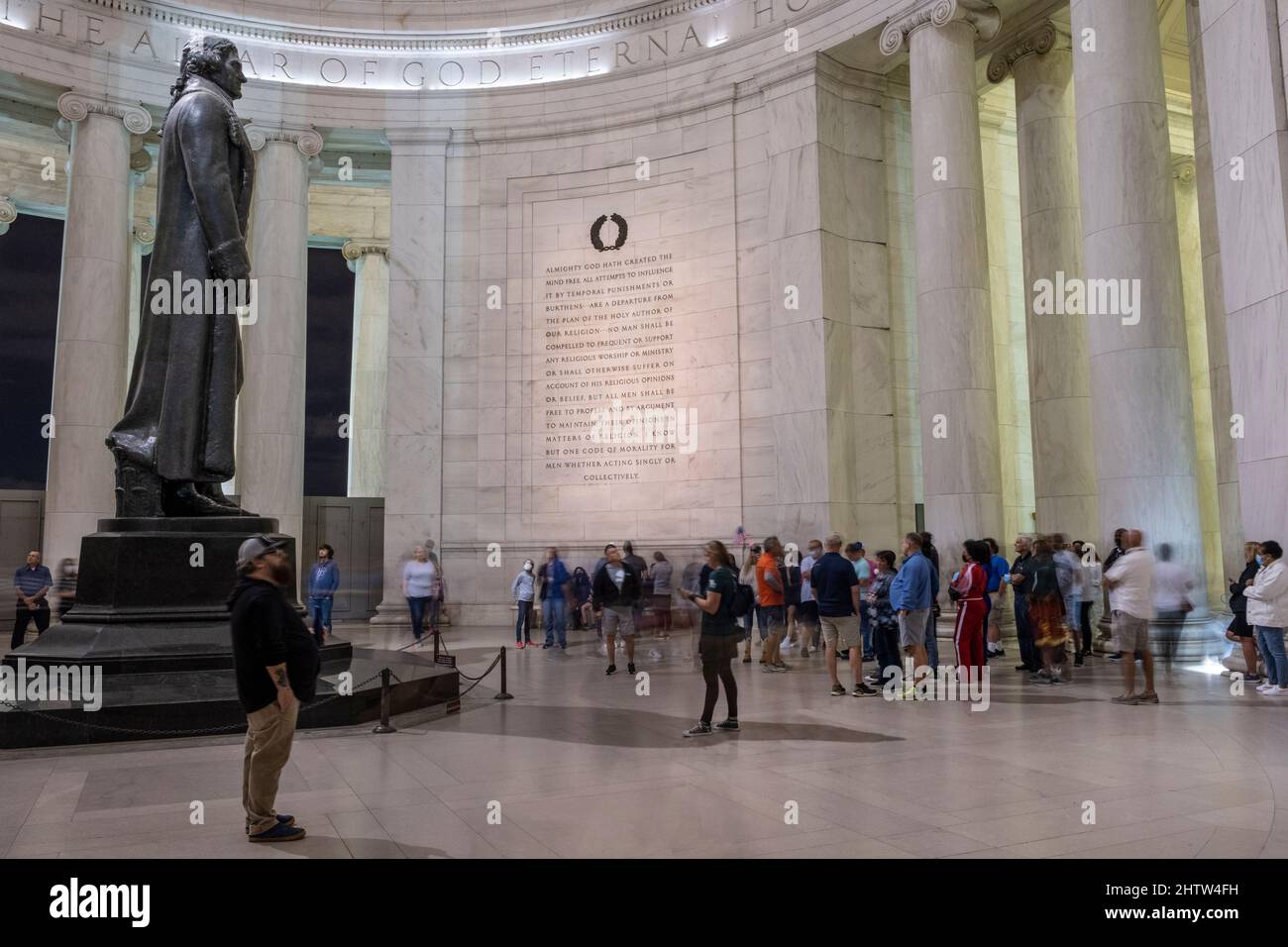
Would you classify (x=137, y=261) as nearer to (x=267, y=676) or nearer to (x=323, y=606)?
(x=323, y=606)

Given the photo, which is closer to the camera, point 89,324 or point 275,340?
point 89,324

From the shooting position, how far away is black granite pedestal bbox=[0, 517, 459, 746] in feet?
25.9

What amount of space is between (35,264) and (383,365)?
12198mm

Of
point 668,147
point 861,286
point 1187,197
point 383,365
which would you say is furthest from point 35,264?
point 1187,197

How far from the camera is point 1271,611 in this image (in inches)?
399

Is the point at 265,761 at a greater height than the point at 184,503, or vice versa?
the point at 184,503

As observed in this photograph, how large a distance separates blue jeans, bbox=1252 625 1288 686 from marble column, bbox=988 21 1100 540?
696 cm

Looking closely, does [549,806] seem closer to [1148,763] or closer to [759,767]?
[759,767]

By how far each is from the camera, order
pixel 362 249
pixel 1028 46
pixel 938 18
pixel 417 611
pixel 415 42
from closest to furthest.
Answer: pixel 938 18 → pixel 417 611 → pixel 1028 46 → pixel 415 42 → pixel 362 249

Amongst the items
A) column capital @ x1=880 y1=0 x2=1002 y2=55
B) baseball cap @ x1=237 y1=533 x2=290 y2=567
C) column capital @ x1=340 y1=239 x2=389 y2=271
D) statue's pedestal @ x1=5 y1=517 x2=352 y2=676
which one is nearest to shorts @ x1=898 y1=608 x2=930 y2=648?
statue's pedestal @ x1=5 y1=517 x2=352 y2=676

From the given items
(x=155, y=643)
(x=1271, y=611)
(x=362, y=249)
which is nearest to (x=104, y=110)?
(x=362, y=249)

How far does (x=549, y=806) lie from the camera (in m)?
6.07

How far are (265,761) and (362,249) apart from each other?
85.6 ft

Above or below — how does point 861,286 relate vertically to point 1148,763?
above
